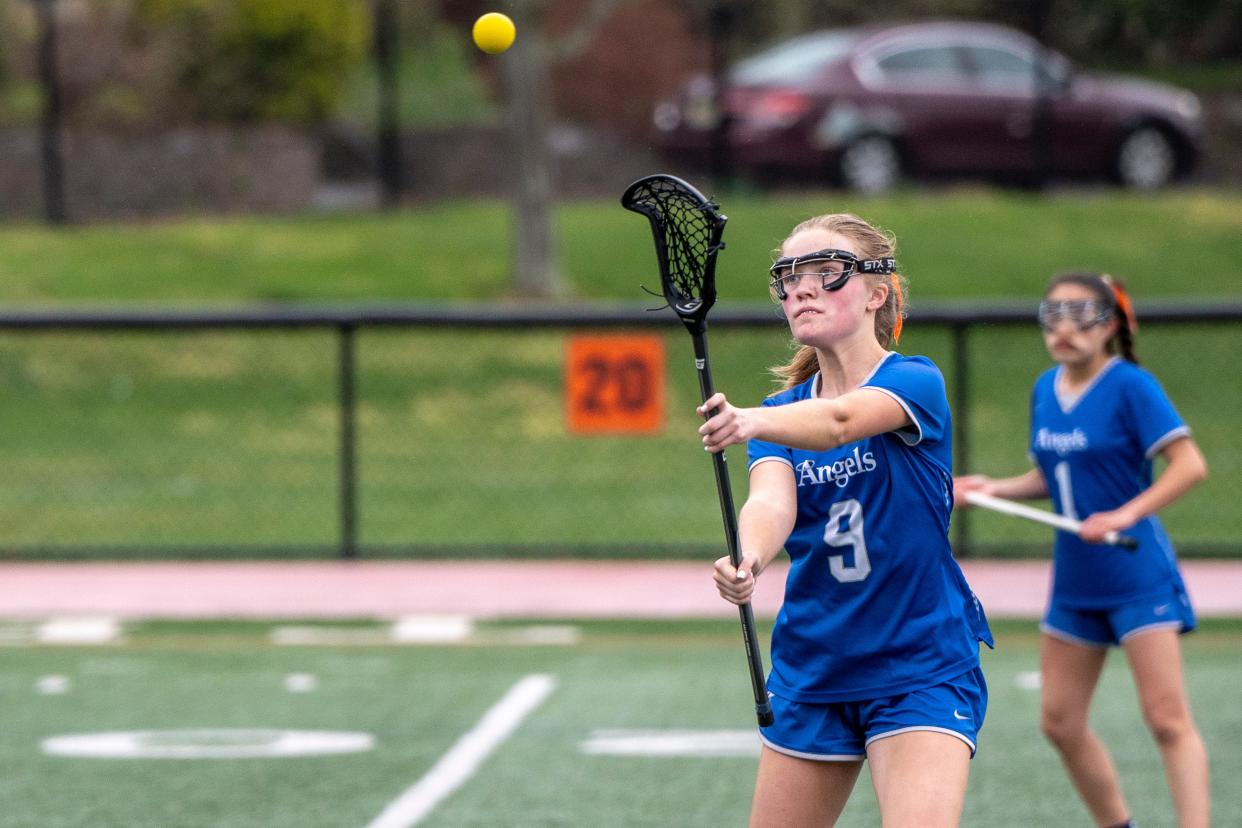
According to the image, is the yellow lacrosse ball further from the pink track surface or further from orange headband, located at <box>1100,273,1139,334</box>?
the pink track surface

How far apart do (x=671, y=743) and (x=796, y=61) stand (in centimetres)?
1340

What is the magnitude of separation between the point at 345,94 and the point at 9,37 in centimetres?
481

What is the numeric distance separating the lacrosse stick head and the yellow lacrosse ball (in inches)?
41.5

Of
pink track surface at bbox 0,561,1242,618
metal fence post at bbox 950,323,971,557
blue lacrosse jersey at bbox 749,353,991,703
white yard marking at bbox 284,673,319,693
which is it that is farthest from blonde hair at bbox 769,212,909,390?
metal fence post at bbox 950,323,971,557

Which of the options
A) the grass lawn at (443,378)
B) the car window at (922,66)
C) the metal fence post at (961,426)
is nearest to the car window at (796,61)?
the car window at (922,66)

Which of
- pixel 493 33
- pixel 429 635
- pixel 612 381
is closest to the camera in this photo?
pixel 493 33

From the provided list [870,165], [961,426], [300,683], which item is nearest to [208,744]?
[300,683]

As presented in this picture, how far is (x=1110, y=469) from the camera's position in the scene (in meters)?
6.09

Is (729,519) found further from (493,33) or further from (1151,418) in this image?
(1151,418)

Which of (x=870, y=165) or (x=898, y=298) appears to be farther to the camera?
(x=870, y=165)

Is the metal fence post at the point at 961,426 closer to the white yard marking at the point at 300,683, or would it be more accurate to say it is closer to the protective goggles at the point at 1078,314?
the white yard marking at the point at 300,683

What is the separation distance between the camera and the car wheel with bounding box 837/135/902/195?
2031cm

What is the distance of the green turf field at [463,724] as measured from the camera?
6.81m

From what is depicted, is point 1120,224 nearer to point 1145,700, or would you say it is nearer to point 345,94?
point 345,94
